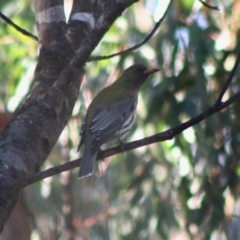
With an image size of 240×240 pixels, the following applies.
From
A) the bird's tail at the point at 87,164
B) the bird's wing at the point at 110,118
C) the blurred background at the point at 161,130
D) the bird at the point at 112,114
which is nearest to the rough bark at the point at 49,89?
the bird's tail at the point at 87,164

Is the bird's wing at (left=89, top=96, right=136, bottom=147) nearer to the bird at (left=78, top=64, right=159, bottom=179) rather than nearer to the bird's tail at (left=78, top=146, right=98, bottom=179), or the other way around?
the bird at (left=78, top=64, right=159, bottom=179)

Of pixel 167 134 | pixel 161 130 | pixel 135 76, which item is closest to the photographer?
pixel 167 134

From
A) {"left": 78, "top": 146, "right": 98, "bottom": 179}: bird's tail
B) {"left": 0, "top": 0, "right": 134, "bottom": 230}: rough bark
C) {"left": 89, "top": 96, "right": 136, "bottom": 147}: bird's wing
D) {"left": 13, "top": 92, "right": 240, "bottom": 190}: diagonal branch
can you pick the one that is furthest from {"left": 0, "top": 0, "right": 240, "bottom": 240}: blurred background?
{"left": 13, "top": 92, "right": 240, "bottom": 190}: diagonal branch

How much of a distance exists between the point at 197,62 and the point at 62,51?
2.37 m

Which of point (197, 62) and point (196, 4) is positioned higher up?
point (196, 4)

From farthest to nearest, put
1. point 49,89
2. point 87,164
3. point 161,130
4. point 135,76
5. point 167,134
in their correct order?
point 161,130, point 135,76, point 87,164, point 49,89, point 167,134

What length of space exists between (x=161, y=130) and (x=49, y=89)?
283 cm

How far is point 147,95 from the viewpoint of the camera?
6.42 metres

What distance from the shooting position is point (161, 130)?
19.5ft

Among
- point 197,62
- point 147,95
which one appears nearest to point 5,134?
point 197,62

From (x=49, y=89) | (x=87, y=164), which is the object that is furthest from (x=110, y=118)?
(x=49, y=89)

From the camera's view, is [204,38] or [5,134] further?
[204,38]

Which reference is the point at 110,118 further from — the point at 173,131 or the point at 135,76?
the point at 173,131

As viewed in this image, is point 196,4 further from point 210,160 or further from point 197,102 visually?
point 210,160
